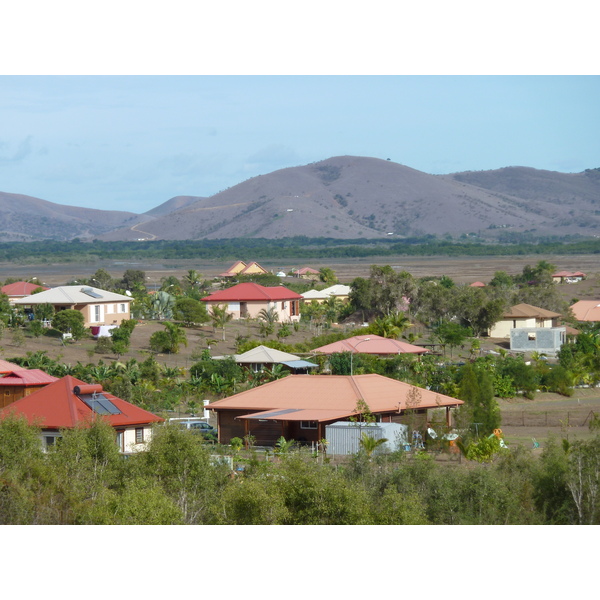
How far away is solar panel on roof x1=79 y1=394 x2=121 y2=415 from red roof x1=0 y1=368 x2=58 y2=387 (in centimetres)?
488

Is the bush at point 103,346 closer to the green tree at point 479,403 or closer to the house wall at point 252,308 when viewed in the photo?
the green tree at point 479,403

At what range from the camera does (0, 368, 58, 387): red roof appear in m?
33.2

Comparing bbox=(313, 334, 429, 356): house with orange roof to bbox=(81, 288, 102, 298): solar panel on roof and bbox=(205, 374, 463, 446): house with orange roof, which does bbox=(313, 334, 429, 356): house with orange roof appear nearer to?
bbox=(205, 374, 463, 446): house with orange roof

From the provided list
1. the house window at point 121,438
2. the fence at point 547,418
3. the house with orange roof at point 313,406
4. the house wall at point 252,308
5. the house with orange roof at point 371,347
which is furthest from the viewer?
the house wall at point 252,308

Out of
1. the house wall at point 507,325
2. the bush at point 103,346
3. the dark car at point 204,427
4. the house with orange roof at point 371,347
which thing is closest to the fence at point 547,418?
the dark car at point 204,427

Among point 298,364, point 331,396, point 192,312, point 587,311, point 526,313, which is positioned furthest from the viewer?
point 587,311

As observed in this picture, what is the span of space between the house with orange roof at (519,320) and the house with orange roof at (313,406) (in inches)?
968

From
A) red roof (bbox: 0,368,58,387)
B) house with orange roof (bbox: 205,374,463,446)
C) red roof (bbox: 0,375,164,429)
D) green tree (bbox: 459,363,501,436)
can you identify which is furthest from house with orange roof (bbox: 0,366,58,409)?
green tree (bbox: 459,363,501,436)

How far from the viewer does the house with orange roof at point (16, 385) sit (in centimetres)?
3306

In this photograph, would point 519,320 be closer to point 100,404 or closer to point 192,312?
point 192,312

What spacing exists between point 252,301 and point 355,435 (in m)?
36.0

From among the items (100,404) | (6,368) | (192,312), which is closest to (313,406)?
(100,404)

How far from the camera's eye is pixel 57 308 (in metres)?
55.9

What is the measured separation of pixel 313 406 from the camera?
32.8 meters
